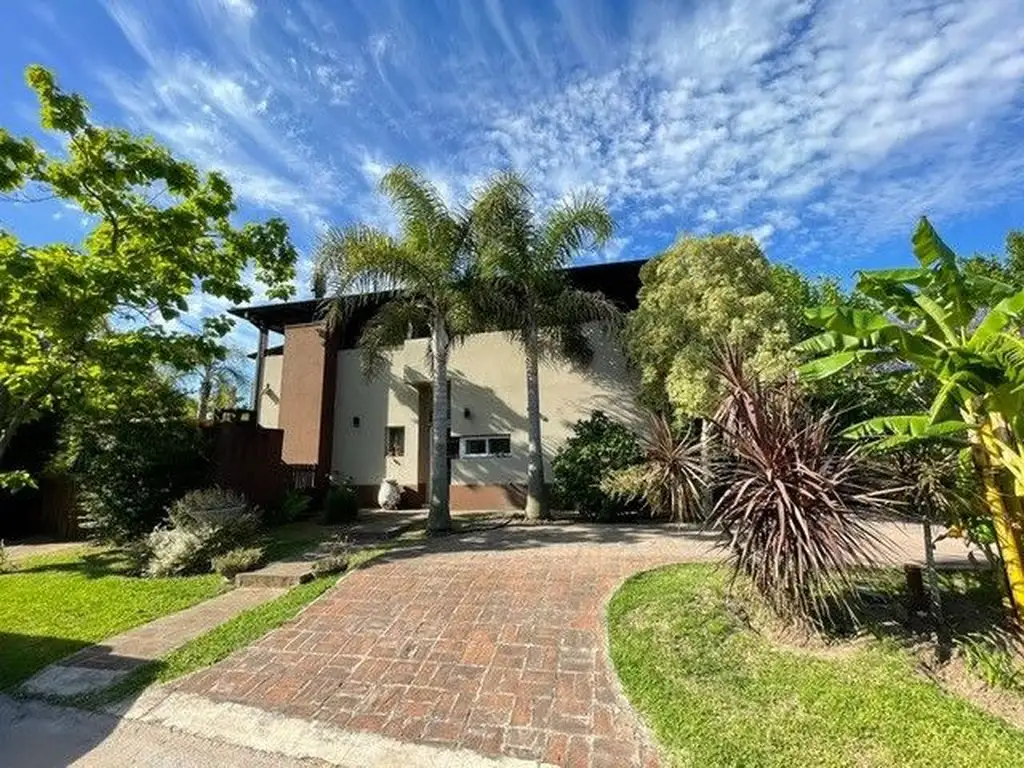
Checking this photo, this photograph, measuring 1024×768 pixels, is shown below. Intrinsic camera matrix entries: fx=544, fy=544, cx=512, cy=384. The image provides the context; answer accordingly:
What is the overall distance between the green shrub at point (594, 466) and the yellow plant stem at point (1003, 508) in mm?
9936

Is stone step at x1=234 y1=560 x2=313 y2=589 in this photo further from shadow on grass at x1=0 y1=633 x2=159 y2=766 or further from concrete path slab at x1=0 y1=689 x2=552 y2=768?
concrete path slab at x1=0 y1=689 x2=552 y2=768

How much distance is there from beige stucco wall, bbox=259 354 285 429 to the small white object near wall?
555 cm

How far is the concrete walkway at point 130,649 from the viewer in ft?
20.1

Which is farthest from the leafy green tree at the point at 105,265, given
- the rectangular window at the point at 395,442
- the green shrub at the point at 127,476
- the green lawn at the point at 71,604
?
the rectangular window at the point at 395,442

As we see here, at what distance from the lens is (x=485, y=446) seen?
63.8 feet

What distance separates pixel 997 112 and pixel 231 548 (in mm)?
16146

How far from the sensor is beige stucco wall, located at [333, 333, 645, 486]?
1828cm

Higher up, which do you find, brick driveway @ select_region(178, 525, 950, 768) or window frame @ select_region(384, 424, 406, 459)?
window frame @ select_region(384, 424, 406, 459)

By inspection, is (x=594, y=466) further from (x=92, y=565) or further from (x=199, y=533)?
(x=92, y=565)

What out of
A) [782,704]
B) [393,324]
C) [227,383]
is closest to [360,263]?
[393,324]

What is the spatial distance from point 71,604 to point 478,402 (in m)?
12.6

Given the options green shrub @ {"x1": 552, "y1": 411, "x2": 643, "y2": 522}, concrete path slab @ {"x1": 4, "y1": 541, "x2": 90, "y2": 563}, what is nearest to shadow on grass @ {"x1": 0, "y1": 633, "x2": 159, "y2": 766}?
concrete path slab @ {"x1": 4, "y1": 541, "x2": 90, "y2": 563}

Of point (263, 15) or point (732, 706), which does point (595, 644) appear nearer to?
point (732, 706)

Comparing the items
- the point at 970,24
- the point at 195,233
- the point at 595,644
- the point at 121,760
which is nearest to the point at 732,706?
the point at 595,644
